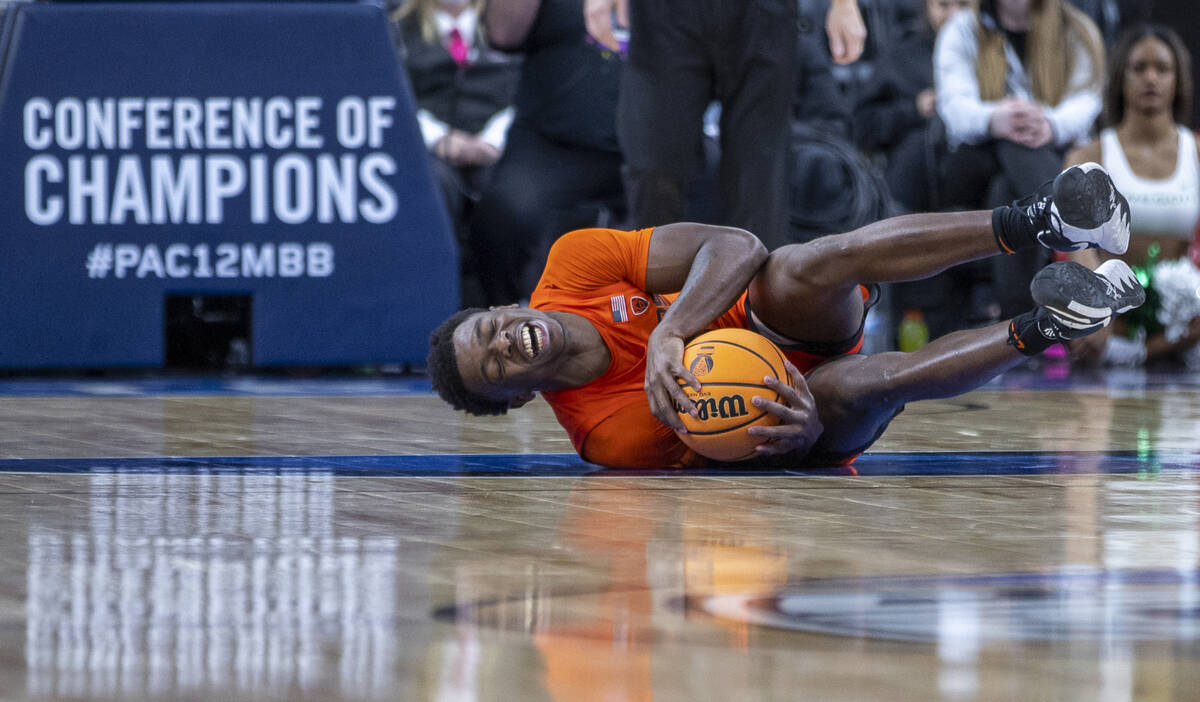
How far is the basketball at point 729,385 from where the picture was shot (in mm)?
3404

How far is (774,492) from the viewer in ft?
10.8

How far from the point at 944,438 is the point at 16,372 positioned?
13.9 feet

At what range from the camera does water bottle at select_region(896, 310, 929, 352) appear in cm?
819

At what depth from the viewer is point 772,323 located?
3.85m

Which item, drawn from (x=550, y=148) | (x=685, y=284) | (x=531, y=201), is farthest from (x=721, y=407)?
(x=550, y=148)

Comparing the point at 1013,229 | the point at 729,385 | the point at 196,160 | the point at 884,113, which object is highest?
the point at 884,113

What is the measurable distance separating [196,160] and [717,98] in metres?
2.24

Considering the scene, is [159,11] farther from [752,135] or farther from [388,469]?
[388,469]

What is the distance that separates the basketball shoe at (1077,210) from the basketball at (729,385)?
0.63 meters

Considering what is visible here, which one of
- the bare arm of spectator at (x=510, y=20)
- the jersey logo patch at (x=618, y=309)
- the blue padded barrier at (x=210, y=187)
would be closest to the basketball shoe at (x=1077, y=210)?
the jersey logo patch at (x=618, y=309)

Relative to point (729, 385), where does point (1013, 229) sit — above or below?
above

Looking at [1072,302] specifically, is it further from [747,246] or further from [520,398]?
[520,398]

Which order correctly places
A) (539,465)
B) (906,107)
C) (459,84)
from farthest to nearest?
(906,107) → (459,84) → (539,465)

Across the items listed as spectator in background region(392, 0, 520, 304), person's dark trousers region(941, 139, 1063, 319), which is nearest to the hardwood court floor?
person's dark trousers region(941, 139, 1063, 319)
